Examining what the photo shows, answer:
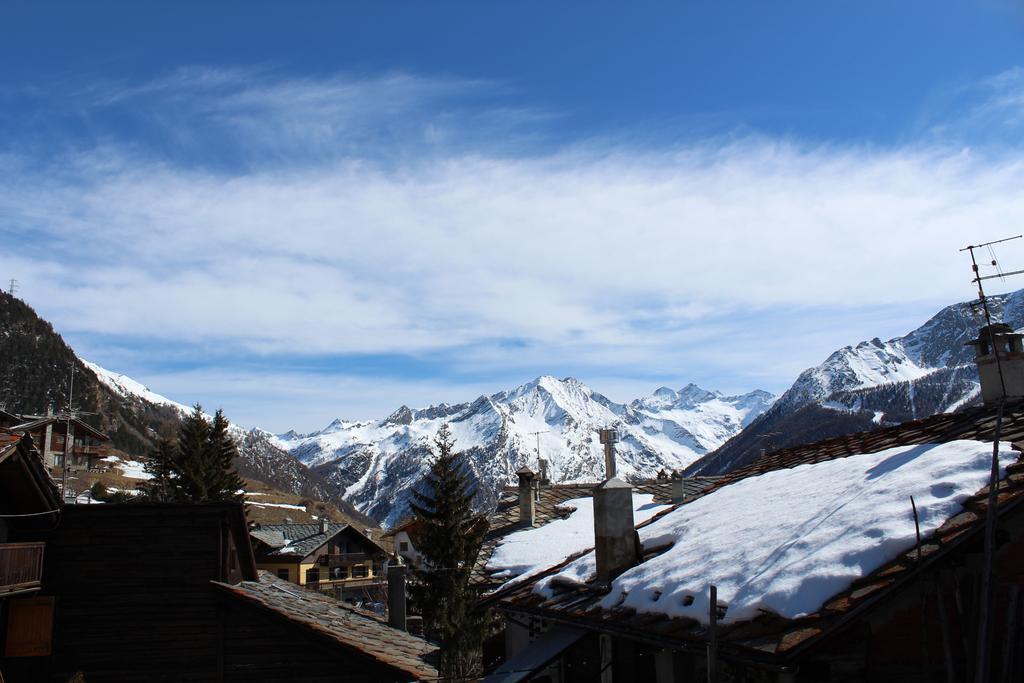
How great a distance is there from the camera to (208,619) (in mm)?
18562

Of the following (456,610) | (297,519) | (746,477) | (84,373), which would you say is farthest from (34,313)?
(746,477)

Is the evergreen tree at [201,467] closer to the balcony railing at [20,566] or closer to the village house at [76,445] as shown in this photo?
the balcony railing at [20,566]

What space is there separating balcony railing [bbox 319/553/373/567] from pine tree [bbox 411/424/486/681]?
30116 millimetres

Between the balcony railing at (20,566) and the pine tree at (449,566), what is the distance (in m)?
14.8

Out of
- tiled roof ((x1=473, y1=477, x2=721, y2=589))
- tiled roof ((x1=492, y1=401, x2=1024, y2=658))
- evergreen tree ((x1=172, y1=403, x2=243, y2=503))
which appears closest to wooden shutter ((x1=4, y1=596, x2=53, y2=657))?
tiled roof ((x1=492, y1=401, x2=1024, y2=658))

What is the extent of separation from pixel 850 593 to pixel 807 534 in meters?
1.75

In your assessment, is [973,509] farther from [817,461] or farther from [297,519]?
[297,519]

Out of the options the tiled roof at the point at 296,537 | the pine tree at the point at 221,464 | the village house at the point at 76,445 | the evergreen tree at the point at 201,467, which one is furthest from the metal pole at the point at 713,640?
the village house at the point at 76,445

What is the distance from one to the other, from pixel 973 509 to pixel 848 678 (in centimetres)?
219

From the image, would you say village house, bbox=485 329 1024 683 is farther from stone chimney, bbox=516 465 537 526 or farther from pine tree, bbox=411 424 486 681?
pine tree, bbox=411 424 486 681

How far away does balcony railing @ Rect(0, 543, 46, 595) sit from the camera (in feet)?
55.7

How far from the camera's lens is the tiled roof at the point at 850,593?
7.57m

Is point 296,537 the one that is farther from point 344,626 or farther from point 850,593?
point 850,593

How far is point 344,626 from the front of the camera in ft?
65.1
